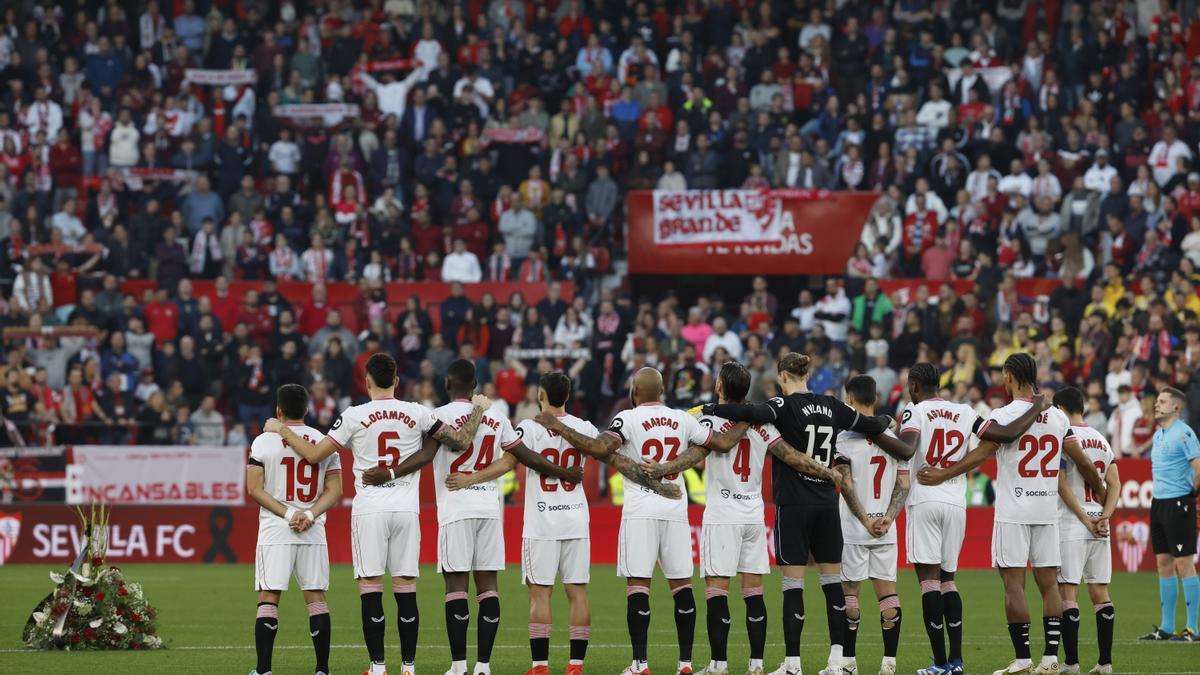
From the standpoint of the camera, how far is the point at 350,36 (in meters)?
36.1

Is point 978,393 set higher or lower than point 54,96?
lower

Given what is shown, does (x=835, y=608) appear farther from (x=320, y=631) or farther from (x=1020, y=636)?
(x=320, y=631)

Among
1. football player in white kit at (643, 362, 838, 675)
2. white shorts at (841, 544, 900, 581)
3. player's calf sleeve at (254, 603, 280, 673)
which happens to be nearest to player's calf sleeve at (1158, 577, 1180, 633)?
white shorts at (841, 544, 900, 581)

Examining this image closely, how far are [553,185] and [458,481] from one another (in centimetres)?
2007

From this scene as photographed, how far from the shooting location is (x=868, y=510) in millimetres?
13750

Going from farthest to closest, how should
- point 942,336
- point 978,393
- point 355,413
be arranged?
point 942,336 → point 978,393 → point 355,413

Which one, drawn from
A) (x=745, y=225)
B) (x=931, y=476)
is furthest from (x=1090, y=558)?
(x=745, y=225)

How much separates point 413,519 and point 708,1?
25311 mm

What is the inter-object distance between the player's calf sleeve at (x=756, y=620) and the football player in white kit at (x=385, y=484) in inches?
95.3

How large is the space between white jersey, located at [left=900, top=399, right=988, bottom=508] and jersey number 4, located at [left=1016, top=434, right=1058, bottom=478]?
15.2 inches

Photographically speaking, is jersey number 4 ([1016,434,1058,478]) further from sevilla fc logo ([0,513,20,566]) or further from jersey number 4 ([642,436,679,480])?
sevilla fc logo ([0,513,20,566])

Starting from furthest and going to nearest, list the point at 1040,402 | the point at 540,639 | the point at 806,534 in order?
the point at 1040,402
the point at 806,534
the point at 540,639

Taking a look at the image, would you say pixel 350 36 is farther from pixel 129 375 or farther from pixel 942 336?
pixel 942 336

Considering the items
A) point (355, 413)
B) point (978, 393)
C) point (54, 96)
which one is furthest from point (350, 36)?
point (355, 413)
